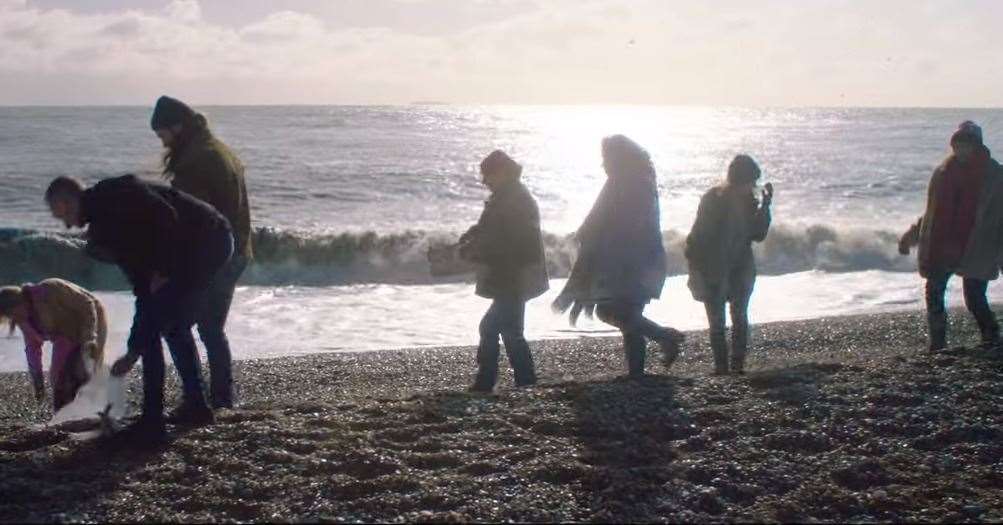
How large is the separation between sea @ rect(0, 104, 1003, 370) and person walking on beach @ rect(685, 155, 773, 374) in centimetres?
351

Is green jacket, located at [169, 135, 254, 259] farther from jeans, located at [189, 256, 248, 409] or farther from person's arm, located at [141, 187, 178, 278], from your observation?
person's arm, located at [141, 187, 178, 278]

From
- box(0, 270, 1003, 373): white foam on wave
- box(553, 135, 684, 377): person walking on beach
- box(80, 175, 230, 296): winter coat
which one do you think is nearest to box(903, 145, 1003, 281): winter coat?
box(553, 135, 684, 377): person walking on beach

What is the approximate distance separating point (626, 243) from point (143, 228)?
3119 mm

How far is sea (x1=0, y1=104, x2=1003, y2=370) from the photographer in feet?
45.2

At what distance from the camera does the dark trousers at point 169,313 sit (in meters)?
4.91

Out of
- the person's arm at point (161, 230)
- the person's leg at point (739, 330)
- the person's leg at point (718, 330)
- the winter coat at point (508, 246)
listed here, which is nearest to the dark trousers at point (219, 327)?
the person's arm at point (161, 230)

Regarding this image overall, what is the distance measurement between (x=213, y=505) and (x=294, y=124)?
57.0 m

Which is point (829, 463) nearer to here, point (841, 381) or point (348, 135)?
point (841, 381)

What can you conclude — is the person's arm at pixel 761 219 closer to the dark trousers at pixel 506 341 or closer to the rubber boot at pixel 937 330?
the rubber boot at pixel 937 330

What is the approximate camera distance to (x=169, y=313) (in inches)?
194

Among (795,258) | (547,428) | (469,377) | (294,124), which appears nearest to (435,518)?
(547,428)

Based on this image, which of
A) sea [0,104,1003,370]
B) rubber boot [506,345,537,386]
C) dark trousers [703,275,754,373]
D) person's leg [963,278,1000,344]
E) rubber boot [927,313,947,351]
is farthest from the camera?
sea [0,104,1003,370]

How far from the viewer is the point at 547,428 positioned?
17.3ft

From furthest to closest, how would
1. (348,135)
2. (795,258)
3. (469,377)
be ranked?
(348,135) < (795,258) < (469,377)
